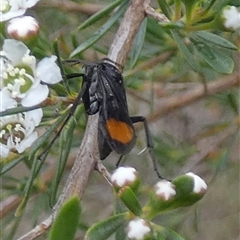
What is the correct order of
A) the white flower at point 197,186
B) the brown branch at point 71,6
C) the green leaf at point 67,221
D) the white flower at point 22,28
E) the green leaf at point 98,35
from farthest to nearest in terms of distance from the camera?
the brown branch at point 71,6 < the green leaf at point 98,35 < the white flower at point 22,28 < the white flower at point 197,186 < the green leaf at point 67,221

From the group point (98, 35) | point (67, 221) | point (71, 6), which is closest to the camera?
point (67, 221)

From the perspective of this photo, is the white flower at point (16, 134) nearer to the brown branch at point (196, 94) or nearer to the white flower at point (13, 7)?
the white flower at point (13, 7)

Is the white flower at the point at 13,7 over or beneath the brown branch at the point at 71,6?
over

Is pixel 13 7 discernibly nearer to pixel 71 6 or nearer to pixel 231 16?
pixel 231 16

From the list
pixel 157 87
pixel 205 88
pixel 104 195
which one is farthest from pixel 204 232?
pixel 205 88

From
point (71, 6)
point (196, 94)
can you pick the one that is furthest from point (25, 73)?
point (196, 94)

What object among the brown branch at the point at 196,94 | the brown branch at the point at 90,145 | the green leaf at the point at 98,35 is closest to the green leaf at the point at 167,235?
the brown branch at the point at 90,145
